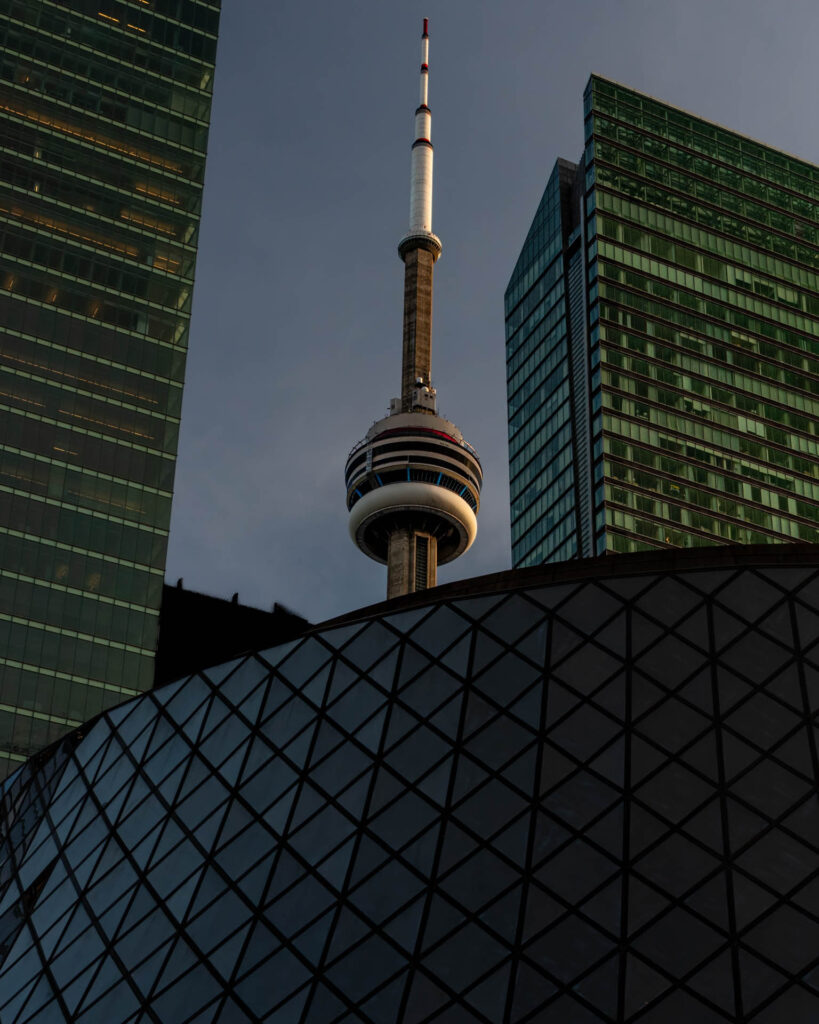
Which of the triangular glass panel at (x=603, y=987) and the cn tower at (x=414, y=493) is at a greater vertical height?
the cn tower at (x=414, y=493)

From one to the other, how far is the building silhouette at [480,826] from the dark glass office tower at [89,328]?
53.5 metres

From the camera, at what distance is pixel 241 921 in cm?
3934

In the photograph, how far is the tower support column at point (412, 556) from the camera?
16038cm

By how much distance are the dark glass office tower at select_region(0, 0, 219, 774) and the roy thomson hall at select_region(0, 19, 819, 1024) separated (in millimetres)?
44854

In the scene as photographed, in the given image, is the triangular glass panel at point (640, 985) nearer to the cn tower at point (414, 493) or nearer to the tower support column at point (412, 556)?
the cn tower at point (414, 493)

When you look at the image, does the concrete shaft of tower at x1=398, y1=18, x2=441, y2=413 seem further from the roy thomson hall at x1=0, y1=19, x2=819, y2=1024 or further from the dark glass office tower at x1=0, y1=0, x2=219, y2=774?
the roy thomson hall at x1=0, y1=19, x2=819, y2=1024

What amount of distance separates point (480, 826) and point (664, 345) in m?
119

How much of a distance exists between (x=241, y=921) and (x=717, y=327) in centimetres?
12804

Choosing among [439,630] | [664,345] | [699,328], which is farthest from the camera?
[699,328]

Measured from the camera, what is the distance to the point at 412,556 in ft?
540

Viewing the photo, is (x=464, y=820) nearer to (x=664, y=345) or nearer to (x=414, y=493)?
(x=664, y=345)

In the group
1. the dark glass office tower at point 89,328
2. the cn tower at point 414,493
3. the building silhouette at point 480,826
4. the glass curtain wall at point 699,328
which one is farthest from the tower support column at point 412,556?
the building silhouette at point 480,826

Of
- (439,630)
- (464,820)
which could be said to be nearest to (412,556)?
(439,630)

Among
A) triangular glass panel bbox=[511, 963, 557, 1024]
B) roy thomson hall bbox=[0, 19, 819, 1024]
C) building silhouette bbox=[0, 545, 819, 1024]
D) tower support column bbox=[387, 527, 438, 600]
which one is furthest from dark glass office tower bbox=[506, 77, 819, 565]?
triangular glass panel bbox=[511, 963, 557, 1024]
